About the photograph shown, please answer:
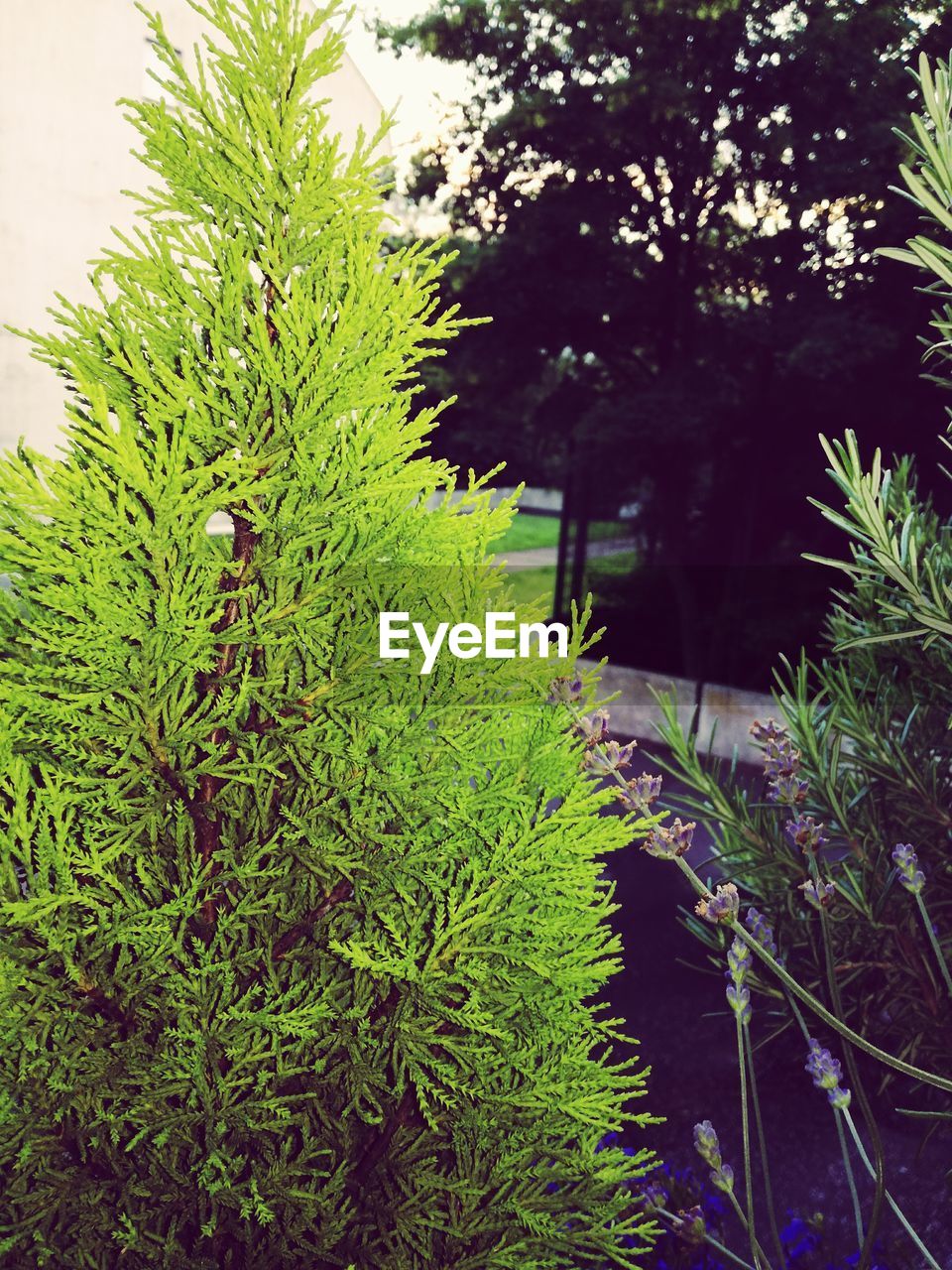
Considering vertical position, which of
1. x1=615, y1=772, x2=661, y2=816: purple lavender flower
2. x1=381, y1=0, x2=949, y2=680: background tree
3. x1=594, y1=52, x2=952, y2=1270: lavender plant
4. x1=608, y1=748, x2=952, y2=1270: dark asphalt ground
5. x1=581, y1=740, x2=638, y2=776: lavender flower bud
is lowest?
x1=608, y1=748, x2=952, y2=1270: dark asphalt ground

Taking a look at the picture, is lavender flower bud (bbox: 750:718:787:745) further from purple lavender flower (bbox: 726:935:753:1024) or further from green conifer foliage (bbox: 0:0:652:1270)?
green conifer foliage (bbox: 0:0:652:1270)

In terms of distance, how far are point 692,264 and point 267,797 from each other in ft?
45.9

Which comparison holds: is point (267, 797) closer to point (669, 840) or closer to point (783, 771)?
point (669, 840)

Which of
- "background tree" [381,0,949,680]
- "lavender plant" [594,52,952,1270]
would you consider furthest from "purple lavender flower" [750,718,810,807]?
"background tree" [381,0,949,680]

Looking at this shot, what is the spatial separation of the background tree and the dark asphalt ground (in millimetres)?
7780

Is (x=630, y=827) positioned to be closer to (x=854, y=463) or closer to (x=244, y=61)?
(x=854, y=463)

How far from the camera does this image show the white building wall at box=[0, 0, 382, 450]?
1263cm

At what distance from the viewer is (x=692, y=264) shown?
1468 centimetres

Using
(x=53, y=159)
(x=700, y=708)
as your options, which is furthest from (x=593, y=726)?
(x=53, y=159)

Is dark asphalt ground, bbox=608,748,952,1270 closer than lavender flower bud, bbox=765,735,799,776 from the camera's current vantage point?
No

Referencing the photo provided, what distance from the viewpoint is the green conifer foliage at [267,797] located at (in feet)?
6.98

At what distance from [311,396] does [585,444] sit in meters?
12.9

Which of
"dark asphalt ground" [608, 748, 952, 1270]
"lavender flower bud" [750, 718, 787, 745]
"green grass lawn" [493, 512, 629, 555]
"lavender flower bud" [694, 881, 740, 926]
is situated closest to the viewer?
"lavender flower bud" [694, 881, 740, 926]

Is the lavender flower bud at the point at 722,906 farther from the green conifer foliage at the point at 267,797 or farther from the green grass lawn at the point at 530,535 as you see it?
the green grass lawn at the point at 530,535
